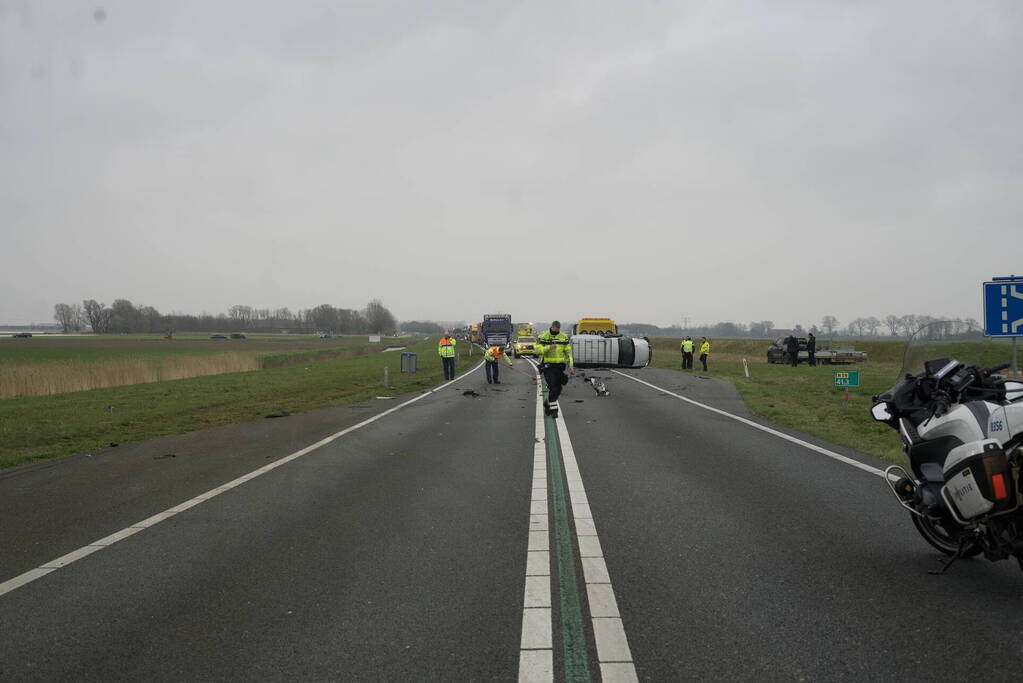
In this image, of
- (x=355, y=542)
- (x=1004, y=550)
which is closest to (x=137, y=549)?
(x=355, y=542)

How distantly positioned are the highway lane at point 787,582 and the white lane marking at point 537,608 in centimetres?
44

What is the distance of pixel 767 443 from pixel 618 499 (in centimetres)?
461

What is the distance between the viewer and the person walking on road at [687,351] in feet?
105

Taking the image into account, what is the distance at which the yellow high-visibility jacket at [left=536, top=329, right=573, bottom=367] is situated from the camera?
46.3 feet

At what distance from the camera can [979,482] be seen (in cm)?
385

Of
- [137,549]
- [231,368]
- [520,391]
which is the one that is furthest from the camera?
[231,368]

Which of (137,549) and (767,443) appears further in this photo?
(767,443)

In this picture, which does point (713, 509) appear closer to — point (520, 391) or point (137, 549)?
point (137, 549)

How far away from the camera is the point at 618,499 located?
6.57 meters

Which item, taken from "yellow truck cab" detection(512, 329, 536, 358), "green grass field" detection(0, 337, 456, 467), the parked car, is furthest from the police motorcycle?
"yellow truck cab" detection(512, 329, 536, 358)

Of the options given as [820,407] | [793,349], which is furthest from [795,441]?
[793,349]

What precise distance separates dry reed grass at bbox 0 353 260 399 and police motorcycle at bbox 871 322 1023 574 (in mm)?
24381

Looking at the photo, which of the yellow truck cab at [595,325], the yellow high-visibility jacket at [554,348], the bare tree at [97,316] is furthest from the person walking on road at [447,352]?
the bare tree at [97,316]

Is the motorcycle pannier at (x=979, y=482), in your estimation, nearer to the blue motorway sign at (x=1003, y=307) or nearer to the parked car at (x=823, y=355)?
the blue motorway sign at (x=1003, y=307)
